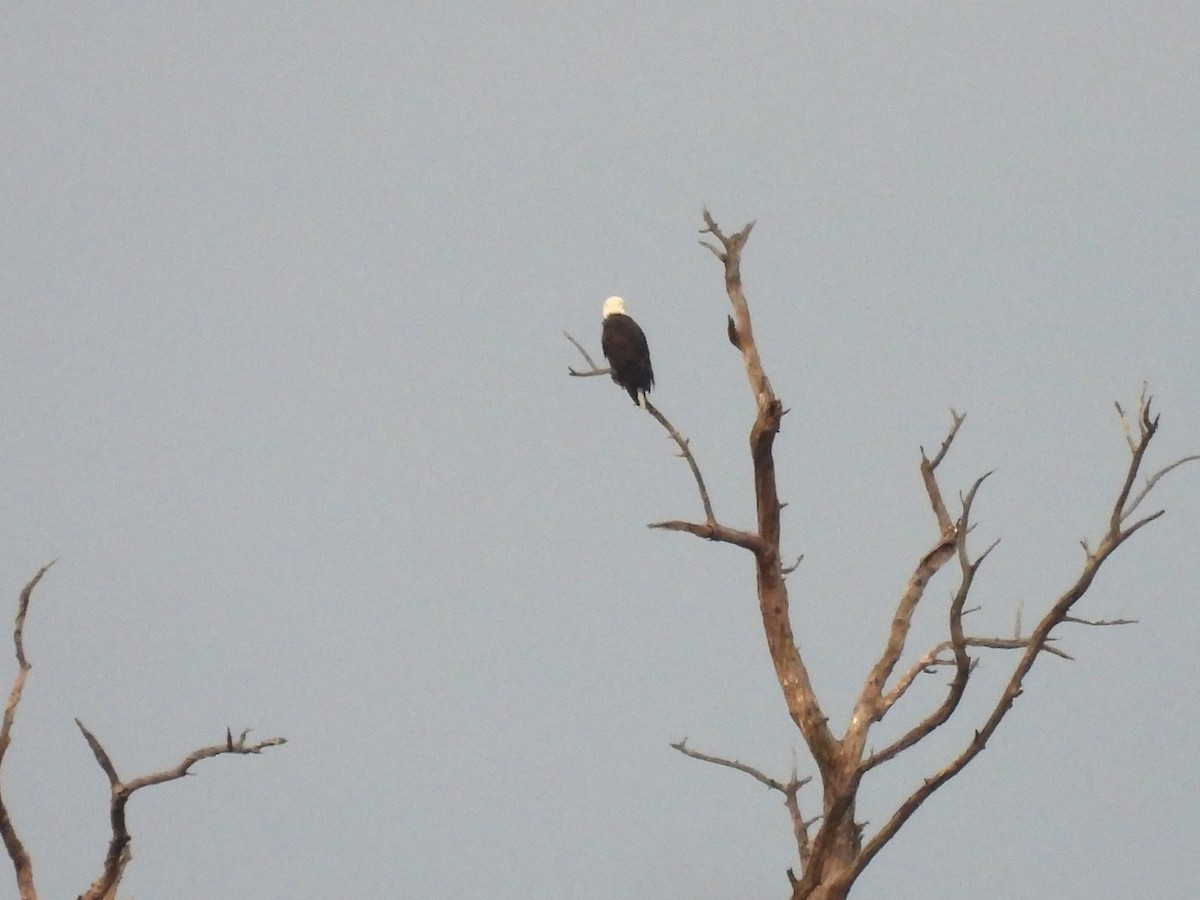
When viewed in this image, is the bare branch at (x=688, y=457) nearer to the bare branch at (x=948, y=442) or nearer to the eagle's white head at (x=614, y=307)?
the bare branch at (x=948, y=442)

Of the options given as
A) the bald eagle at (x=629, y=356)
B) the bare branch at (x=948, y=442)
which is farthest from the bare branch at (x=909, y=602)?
the bald eagle at (x=629, y=356)

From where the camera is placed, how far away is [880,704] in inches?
328

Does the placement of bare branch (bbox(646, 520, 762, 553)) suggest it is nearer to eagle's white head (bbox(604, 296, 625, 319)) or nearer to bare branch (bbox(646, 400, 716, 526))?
bare branch (bbox(646, 400, 716, 526))

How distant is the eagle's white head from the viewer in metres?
17.7

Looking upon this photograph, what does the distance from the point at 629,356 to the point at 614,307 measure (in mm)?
1886

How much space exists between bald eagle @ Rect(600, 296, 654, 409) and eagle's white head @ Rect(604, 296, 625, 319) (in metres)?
0.72

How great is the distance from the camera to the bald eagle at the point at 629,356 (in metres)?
16.0

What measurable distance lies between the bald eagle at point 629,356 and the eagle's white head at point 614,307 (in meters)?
0.72

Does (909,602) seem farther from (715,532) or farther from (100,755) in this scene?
(100,755)

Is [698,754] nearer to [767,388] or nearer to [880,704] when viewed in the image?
[880,704]

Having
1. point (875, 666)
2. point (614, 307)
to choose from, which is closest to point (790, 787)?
point (875, 666)

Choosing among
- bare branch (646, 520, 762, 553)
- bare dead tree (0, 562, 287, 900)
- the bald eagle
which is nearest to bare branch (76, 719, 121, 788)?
bare dead tree (0, 562, 287, 900)

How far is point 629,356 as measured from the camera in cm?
1609

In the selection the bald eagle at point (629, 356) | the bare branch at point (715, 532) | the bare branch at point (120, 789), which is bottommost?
the bare branch at point (120, 789)
